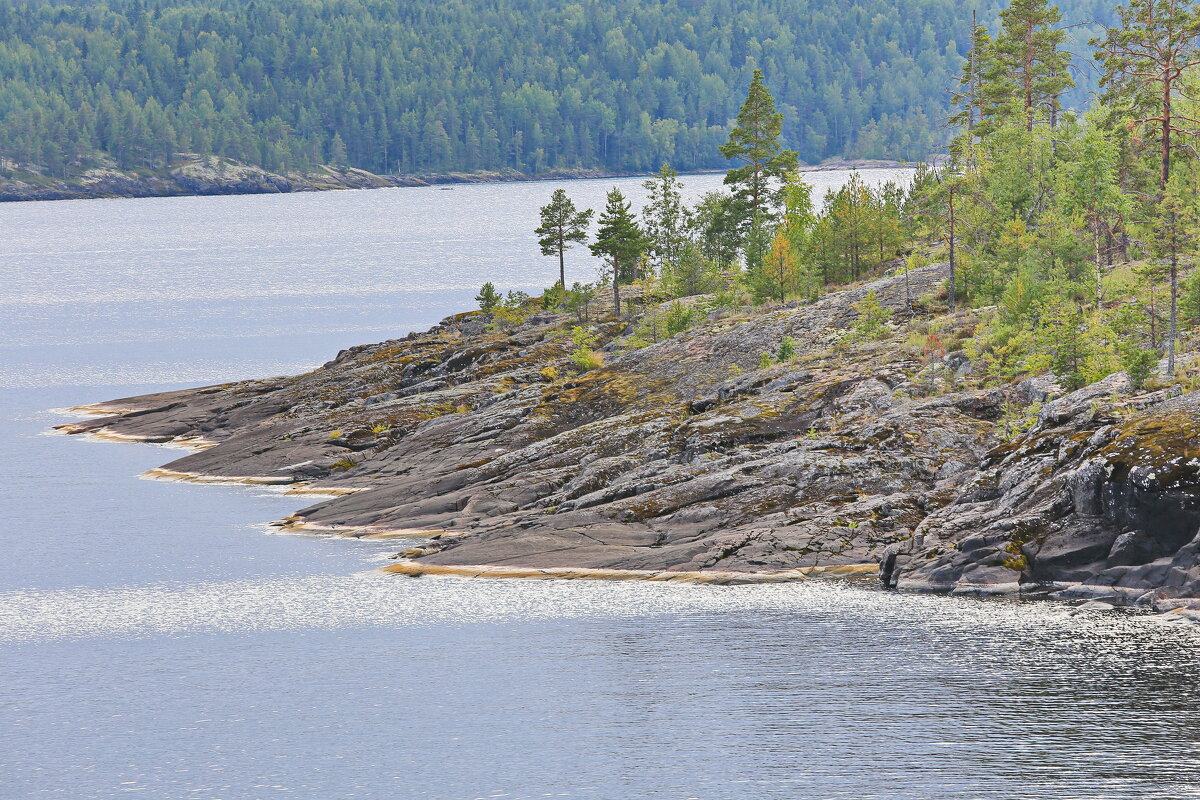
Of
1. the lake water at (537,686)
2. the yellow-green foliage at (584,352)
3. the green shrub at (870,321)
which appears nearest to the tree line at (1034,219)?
the green shrub at (870,321)

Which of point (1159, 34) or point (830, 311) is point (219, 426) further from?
point (1159, 34)

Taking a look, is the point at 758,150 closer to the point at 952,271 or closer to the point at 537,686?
the point at 952,271

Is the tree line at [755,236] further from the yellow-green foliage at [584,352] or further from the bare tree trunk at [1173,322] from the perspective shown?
the bare tree trunk at [1173,322]

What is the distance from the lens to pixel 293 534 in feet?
198

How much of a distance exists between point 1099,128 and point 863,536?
31577 millimetres

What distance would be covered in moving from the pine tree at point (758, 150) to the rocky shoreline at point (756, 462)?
24.5m

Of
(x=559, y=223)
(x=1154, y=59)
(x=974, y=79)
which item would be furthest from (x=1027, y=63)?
(x=1154, y=59)

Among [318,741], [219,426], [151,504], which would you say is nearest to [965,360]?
[318,741]

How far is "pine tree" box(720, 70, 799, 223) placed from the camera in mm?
104062

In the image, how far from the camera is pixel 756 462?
5631cm

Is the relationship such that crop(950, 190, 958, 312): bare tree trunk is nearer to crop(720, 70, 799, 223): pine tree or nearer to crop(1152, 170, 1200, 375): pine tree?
crop(1152, 170, 1200, 375): pine tree

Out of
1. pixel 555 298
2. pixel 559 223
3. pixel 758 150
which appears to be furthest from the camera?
pixel 758 150

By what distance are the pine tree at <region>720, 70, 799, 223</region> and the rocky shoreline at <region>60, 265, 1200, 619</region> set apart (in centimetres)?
2453

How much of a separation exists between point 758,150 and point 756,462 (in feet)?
180
